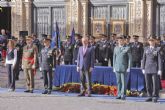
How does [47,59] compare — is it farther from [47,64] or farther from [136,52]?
[136,52]

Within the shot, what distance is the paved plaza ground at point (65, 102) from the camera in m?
14.0

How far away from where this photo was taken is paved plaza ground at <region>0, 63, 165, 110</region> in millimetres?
14047

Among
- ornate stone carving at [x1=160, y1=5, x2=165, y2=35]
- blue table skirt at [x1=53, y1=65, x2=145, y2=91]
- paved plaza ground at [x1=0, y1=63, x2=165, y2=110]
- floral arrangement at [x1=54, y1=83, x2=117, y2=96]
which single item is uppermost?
ornate stone carving at [x1=160, y1=5, x2=165, y2=35]

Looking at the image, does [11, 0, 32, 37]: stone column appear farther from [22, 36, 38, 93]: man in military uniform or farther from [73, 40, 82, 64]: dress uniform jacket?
[22, 36, 38, 93]: man in military uniform

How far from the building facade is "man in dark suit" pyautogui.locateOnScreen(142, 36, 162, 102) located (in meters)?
11.6

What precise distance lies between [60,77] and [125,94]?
305cm

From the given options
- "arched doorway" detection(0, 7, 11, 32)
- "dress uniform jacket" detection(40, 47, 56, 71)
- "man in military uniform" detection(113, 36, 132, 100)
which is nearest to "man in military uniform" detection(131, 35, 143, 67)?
"dress uniform jacket" detection(40, 47, 56, 71)

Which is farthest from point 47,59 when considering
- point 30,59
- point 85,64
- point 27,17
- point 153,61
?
point 27,17

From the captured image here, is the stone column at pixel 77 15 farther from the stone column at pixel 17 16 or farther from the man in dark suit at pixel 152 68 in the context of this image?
the man in dark suit at pixel 152 68

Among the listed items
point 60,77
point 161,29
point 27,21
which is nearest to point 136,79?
point 60,77

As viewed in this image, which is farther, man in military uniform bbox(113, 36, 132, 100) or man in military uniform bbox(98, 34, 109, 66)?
man in military uniform bbox(98, 34, 109, 66)

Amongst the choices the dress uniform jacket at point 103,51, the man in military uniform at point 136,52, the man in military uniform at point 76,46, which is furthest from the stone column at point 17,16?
the man in military uniform at point 136,52

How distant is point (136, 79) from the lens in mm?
16484

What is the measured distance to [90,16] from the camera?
1157 inches
